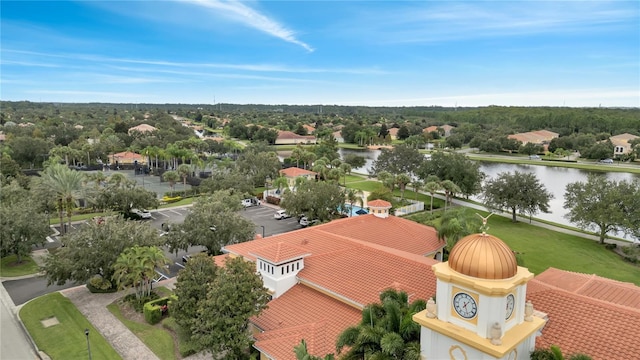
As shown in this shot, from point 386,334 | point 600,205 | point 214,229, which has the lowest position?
point 214,229

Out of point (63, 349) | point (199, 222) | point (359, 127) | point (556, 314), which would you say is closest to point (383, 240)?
point (199, 222)

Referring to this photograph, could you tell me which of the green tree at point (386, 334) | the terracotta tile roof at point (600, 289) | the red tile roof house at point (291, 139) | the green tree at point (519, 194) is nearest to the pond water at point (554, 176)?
the green tree at point (519, 194)

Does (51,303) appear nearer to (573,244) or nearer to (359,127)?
(573,244)

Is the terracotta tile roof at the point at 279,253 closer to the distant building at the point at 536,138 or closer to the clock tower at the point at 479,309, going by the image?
the clock tower at the point at 479,309

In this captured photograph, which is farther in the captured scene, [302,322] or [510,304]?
[302,322]

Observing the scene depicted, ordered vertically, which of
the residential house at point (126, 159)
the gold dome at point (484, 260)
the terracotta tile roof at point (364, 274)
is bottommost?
the residential house at point (126, 159)

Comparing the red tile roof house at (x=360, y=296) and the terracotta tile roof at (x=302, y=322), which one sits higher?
the red tile roof house at (x=360, y=296)

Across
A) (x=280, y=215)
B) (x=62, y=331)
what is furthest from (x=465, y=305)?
(x=280, y=215)

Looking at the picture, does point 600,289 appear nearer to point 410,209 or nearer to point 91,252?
point 91,252
